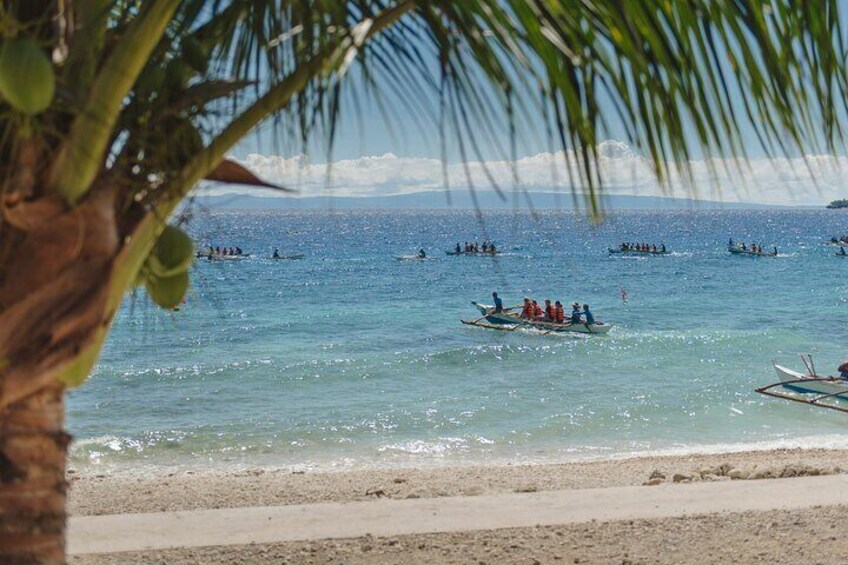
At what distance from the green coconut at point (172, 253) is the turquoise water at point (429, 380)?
0.15 metres

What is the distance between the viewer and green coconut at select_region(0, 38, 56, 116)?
1500 mm

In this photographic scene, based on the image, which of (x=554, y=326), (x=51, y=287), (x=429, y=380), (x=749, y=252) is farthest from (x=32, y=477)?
(x=749, y=252)

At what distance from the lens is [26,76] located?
1.51 metres

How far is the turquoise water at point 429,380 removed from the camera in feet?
51.4

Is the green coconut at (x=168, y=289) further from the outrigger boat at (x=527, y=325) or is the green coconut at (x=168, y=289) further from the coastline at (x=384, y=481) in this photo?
the outrigger boat at (x=527, y=325)

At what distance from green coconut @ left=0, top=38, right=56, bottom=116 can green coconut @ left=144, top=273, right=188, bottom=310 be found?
69 centimetres

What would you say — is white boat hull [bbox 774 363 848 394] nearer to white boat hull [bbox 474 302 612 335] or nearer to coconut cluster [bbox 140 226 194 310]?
white boat hull [bbox 474 302 612 335]

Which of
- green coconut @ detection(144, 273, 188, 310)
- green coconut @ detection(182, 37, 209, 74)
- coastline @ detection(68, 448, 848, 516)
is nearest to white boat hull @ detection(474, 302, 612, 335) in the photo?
coastline @ detection(68, 448, 848, 516)

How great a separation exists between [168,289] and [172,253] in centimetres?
11

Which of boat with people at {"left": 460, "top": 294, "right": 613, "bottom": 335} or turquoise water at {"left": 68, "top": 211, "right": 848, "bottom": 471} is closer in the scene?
turquoise water at {"left": 68, "top": 211, "right": 848, "bottom": 471}

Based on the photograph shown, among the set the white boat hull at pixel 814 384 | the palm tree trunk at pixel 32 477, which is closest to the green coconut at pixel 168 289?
the palm tree trunk at pixel 32 477

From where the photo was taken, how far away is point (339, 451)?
1588 centimetres

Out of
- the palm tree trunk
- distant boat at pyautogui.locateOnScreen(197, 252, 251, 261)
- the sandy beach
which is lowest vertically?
the sandy beach

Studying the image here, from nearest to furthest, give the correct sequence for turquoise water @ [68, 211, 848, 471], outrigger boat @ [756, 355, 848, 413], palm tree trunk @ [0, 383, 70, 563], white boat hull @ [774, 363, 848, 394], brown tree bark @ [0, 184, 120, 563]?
brown tree bark @ [0, 184, 120, 563] → palm tree trunk @ [0, 383, 70, 563] → turquoise water @ [68, 211, 848, 471] → outrigger boat @ [756, 355, 848, 413] → white boat hull @ [774, 363, 848, 394]
